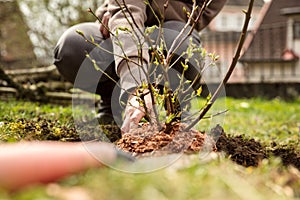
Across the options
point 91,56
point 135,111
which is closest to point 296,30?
point 91,56

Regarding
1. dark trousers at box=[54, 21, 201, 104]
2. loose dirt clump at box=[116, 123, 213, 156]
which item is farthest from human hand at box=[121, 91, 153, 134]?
dark trousers at box=[54, 21, 201, 104]

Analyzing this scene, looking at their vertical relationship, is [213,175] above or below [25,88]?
above

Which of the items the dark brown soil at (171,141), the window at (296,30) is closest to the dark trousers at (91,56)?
the dark brown soil at (171,141)

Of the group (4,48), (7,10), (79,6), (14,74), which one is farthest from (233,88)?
(4,48)

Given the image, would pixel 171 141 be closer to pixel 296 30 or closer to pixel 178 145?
pixel 178 145

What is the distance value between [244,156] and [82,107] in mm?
3195

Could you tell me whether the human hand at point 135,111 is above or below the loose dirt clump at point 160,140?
above

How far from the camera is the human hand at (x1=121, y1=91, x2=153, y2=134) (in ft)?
6.99

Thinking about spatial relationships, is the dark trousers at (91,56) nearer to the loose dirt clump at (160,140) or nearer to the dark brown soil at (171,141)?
the dark brown soil at (171,141)

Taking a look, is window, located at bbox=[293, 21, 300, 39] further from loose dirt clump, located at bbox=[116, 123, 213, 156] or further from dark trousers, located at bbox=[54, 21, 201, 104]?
loose dirt clump, located at bbox=[116, 123, 213, 156]

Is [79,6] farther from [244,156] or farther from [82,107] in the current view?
[244,156]

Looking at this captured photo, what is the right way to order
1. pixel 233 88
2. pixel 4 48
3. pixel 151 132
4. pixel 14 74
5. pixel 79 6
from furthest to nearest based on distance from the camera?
1. pixel 4 48
2. pixel 79 6
3. pixel 233 88
4. pixel 14 74
5. pixel 151 132

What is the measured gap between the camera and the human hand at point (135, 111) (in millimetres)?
2131

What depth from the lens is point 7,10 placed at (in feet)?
46.1
